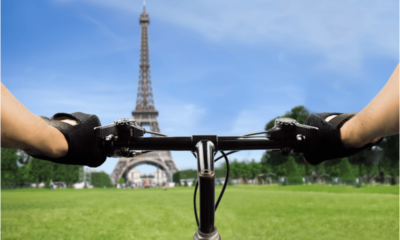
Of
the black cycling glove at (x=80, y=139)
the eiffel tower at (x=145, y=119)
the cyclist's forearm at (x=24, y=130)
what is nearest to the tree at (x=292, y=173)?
the eiffel tower at (x=145, y=119)

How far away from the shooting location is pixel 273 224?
7.91 meters

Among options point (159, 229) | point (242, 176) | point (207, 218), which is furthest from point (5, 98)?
point (242, 176)

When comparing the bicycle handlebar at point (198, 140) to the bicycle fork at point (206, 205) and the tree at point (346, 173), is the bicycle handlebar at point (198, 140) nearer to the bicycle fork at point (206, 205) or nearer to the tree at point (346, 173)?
the bicycle fork at point (206, 205)

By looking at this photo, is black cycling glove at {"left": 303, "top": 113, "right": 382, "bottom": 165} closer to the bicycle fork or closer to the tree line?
the bicycle fork

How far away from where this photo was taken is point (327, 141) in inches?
44.4

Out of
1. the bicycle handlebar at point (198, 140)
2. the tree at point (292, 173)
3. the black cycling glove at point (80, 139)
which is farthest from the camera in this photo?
the tree at point (292, 173)

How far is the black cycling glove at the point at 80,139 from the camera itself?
3.38ft

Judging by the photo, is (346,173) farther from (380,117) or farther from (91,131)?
(91,131)

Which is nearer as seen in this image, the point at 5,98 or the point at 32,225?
the point at 5,98

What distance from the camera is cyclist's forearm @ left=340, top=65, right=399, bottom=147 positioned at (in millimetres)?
721

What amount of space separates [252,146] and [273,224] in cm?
754

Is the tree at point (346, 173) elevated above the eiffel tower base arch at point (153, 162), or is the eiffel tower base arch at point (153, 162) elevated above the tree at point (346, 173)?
the eiffel tower base arch at point (153, 162)

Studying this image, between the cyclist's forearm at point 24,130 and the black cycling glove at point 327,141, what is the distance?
3.31 feet

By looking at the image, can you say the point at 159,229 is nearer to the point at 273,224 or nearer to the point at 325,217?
the point at 273,224
